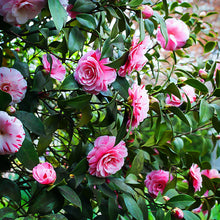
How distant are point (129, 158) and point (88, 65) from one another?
1.29ft

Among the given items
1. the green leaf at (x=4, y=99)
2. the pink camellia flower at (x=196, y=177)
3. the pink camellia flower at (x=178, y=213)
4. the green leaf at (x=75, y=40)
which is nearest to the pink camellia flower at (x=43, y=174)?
the green leaf at (x=4, y=99)

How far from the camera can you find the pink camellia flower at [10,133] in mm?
422

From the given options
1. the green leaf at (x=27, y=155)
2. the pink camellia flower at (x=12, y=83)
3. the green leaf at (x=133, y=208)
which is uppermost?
the pink camellia flower at (x=12, y=83)

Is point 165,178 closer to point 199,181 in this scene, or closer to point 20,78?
point 199,181

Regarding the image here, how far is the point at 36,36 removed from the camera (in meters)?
0.66

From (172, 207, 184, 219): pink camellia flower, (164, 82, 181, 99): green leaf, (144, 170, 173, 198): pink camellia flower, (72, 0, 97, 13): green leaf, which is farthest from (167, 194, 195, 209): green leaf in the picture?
(72, 0, 97, 13): green leaf

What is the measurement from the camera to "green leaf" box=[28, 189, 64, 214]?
0.51m

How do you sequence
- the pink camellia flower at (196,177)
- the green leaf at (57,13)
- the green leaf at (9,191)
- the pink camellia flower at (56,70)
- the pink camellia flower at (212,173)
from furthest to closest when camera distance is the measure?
the pink camellia flower at (212,173) < the pink camellia flower at (196,177) < the pink camellia flower at (56,70) < the green leaf at (9,191) < the green leaf at (57,13)

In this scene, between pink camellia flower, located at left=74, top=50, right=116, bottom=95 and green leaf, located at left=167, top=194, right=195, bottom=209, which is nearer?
pink camellia flower, located at left=74, top=50, right=116, bottom=95

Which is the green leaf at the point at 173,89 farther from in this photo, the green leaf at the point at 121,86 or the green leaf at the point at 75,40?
the green leaf at the point at 75,40

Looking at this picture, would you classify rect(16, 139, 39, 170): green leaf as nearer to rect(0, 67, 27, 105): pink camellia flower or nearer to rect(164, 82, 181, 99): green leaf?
rect(0, 67, 27, 105): pink camellia flower

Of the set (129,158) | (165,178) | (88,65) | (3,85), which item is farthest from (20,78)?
(165,178)

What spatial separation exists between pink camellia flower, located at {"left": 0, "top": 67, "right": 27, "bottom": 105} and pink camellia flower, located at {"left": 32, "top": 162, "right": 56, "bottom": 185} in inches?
5.3

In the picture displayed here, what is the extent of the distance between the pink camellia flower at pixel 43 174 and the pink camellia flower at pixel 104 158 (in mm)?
94
